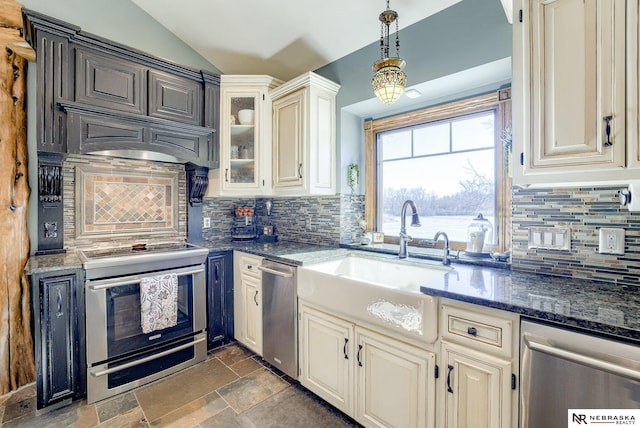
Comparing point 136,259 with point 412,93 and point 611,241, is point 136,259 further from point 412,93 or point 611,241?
point 611,241

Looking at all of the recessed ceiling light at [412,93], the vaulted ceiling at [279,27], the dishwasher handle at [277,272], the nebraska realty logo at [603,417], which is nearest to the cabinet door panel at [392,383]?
the nebraska realty logo at [603,417]

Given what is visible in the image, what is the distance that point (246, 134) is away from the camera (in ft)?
9.32

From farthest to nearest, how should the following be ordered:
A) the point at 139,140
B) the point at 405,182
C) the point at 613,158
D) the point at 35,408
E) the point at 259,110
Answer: the point at 259,110, the point at 405,182, the point at 139,140, the point at 35,408, the point at 613,158

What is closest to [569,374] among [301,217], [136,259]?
[301,217]

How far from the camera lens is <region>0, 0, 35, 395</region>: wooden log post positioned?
6.57 ft

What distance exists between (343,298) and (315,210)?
127cm

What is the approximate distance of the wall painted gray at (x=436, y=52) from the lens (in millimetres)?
1770

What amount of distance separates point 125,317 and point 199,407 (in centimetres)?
81

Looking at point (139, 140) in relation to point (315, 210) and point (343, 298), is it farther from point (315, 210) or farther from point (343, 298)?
point (343, 298)

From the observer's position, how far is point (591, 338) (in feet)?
3.22

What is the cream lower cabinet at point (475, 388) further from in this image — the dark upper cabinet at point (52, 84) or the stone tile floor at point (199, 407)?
the dark upper cabinet at point (52, 84)

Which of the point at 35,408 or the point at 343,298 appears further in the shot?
the point at 35,408

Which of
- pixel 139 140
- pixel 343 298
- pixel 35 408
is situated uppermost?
pixel 139 140

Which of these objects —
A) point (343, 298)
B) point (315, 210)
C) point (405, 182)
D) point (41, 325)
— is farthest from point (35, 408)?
point (405, 182)
